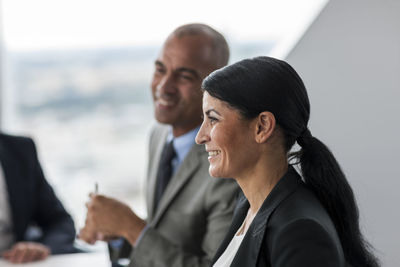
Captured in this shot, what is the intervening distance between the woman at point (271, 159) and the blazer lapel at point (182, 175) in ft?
1.57

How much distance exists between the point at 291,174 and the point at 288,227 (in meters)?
0.16

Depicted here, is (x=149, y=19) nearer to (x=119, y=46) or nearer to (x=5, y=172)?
(x=119, y=46)

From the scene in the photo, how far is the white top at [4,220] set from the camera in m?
2.26

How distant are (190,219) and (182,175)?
139 millimetres

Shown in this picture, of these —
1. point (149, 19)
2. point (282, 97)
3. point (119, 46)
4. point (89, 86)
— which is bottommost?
point (89, 86)

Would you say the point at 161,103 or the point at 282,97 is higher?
the point at 282,97

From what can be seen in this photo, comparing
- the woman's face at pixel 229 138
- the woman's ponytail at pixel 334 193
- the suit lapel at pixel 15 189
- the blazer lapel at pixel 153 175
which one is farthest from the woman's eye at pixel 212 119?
the suit lapel at pixel 15 189

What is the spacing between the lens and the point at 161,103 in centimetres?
178

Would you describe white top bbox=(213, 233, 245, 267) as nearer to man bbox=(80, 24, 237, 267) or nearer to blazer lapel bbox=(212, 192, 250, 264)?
blazer lapel bbox=(212, 192, 250, 264)

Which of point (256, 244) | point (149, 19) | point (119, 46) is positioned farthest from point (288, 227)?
point (119, 46)

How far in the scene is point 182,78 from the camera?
1.76 metres

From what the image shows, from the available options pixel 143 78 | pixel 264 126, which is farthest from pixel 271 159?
pixel 143 78

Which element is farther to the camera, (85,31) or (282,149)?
(85,31)

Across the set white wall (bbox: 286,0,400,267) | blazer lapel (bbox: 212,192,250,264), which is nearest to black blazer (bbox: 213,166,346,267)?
blazer lapel (bbox: 212,192,250,264)
